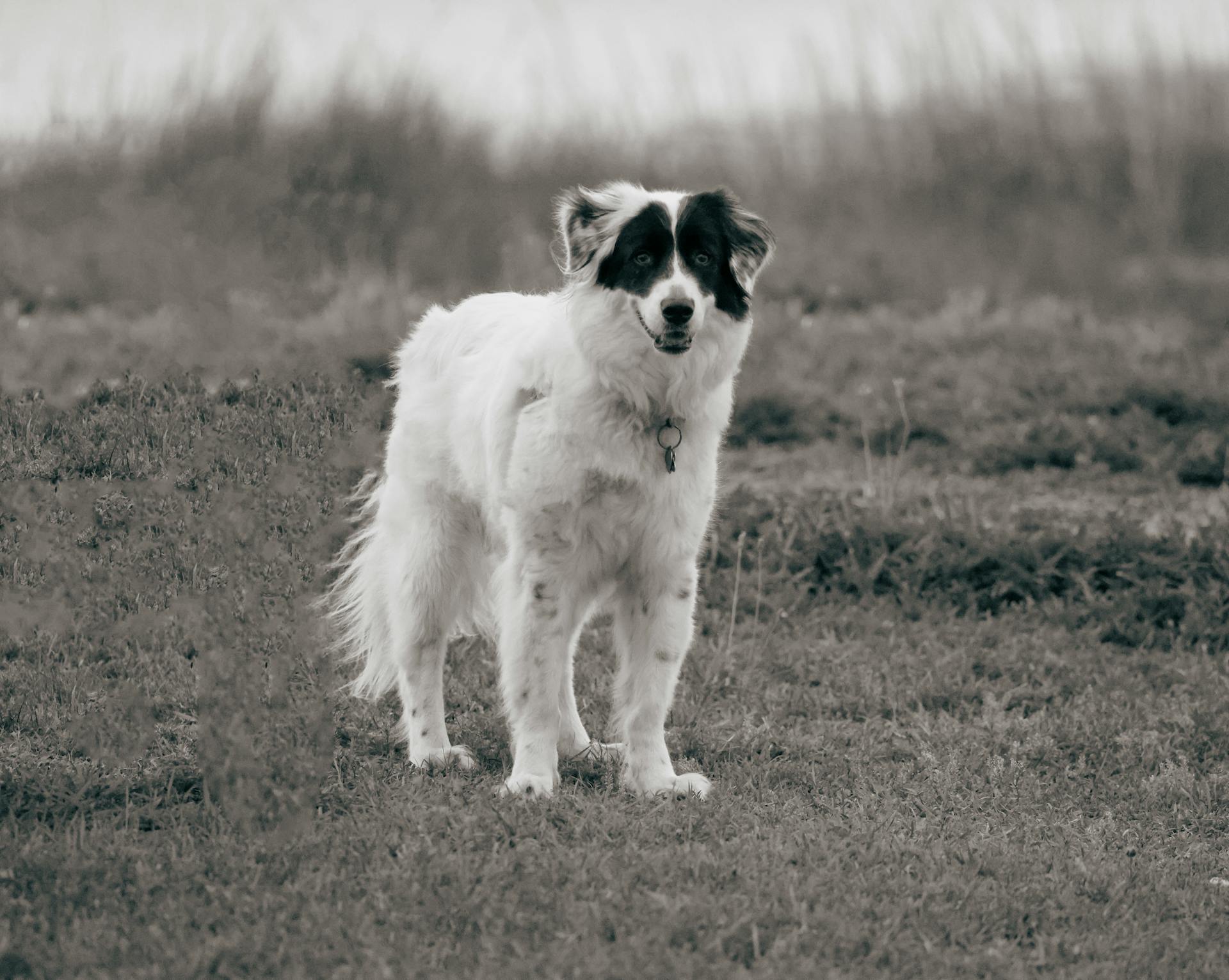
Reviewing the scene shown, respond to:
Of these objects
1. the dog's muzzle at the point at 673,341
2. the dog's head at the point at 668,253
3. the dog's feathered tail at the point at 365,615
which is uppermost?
the dog's head at the point at 668,253

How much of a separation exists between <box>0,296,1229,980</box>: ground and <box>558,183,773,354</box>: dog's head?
89cm

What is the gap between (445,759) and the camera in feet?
14.7

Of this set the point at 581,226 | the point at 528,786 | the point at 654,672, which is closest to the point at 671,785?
the point at 654,672

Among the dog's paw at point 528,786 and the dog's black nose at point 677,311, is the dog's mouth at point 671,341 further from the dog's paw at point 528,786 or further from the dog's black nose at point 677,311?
the dog's paw at point 528,786

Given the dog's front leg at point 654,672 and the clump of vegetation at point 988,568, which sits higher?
the dog's front leg at point 654,672

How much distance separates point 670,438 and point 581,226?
0.68 metres

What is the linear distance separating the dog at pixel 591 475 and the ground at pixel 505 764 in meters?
0.24

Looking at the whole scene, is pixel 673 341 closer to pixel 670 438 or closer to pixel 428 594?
pixel 670 438

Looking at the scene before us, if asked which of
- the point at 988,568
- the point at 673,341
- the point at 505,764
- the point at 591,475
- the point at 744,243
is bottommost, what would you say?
the point at 988,568

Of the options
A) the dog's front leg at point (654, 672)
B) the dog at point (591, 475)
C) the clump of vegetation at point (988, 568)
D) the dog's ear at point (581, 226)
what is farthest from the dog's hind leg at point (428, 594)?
the clump of vegetation at point (988, 568)

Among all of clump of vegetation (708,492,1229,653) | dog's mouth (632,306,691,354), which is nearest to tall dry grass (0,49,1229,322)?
clump of vegetation (708,492,1229,653)

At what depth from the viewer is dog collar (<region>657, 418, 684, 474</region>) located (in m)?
4.14

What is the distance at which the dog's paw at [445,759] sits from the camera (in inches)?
173

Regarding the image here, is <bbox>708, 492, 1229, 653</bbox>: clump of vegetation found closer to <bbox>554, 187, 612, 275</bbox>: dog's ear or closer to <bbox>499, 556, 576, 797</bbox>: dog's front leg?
<bbox>499, 556, 576, 797</bbox>: dog's front leg
